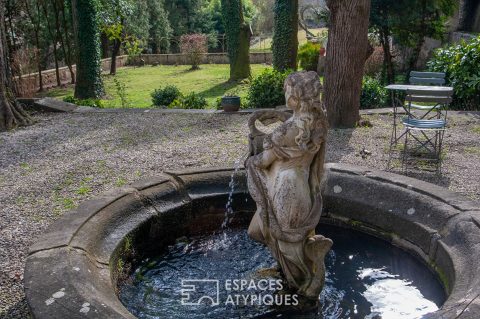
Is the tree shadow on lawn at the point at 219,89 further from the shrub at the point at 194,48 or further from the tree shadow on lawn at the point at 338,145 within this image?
the tree shadow on lawn at the point at 338,145

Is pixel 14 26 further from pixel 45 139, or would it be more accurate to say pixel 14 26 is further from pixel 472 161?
pixel 472 161

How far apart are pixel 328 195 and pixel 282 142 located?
1.73m

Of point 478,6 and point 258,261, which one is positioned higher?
point 478,6

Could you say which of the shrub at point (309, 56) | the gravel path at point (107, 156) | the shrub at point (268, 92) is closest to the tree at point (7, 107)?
the gravel path at point (107, 156)

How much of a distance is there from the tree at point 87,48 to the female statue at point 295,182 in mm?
12568

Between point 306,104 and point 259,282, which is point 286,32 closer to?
point 259,282

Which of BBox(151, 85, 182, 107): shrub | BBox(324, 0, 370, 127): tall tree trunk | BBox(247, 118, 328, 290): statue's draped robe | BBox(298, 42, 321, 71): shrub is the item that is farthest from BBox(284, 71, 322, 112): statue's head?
BBox(298, 42, 321, 71): shrub

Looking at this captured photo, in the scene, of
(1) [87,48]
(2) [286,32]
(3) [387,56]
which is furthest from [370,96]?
(1) [87,48]

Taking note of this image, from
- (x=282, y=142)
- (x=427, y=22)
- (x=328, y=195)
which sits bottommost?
(x=328, y=195)

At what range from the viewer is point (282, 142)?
3.12 meters

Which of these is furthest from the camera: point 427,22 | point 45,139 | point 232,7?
point 232,7

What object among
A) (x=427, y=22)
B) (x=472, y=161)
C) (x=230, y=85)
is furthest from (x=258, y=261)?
(x=230, y=85)

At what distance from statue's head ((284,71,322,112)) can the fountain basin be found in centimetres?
143

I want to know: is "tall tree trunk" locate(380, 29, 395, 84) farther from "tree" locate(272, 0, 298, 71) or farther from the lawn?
the lawn
